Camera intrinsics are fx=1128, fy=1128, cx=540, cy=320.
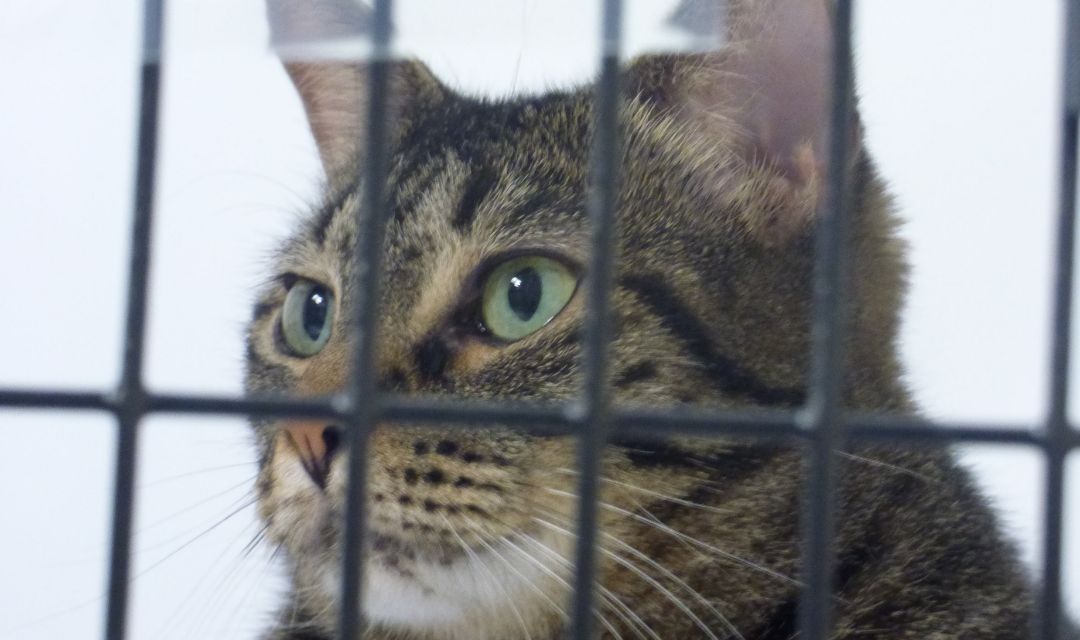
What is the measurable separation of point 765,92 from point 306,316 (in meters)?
0.54

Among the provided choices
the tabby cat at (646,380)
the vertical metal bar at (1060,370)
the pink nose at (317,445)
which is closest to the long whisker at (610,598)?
the tabby cat at (646,380)

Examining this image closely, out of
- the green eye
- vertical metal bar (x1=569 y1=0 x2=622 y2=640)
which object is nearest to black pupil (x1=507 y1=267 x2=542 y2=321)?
the green eye

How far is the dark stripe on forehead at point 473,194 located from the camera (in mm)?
1098

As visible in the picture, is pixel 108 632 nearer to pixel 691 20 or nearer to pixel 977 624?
pixel 691 20

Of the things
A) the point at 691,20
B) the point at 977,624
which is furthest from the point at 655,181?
the point at 977,624

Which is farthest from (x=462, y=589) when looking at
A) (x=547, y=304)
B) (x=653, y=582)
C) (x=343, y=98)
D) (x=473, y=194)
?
(x=343, y=98)

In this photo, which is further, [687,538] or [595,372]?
[687,538]

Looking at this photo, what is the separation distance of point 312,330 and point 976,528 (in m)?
0.70

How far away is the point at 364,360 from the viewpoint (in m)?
0.46

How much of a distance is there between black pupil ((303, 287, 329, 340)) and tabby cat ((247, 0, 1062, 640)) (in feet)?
0.11

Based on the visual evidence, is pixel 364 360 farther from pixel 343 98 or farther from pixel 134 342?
pixel 343 98

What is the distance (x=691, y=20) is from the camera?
0.84m

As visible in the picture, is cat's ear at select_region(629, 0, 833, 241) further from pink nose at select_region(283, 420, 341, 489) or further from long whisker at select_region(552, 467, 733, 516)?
pink nose at select_region(283, 420, 341, 489)

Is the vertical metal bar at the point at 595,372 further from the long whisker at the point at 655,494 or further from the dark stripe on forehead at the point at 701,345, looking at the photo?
the dark stripe on forehead at the point at 701,345
